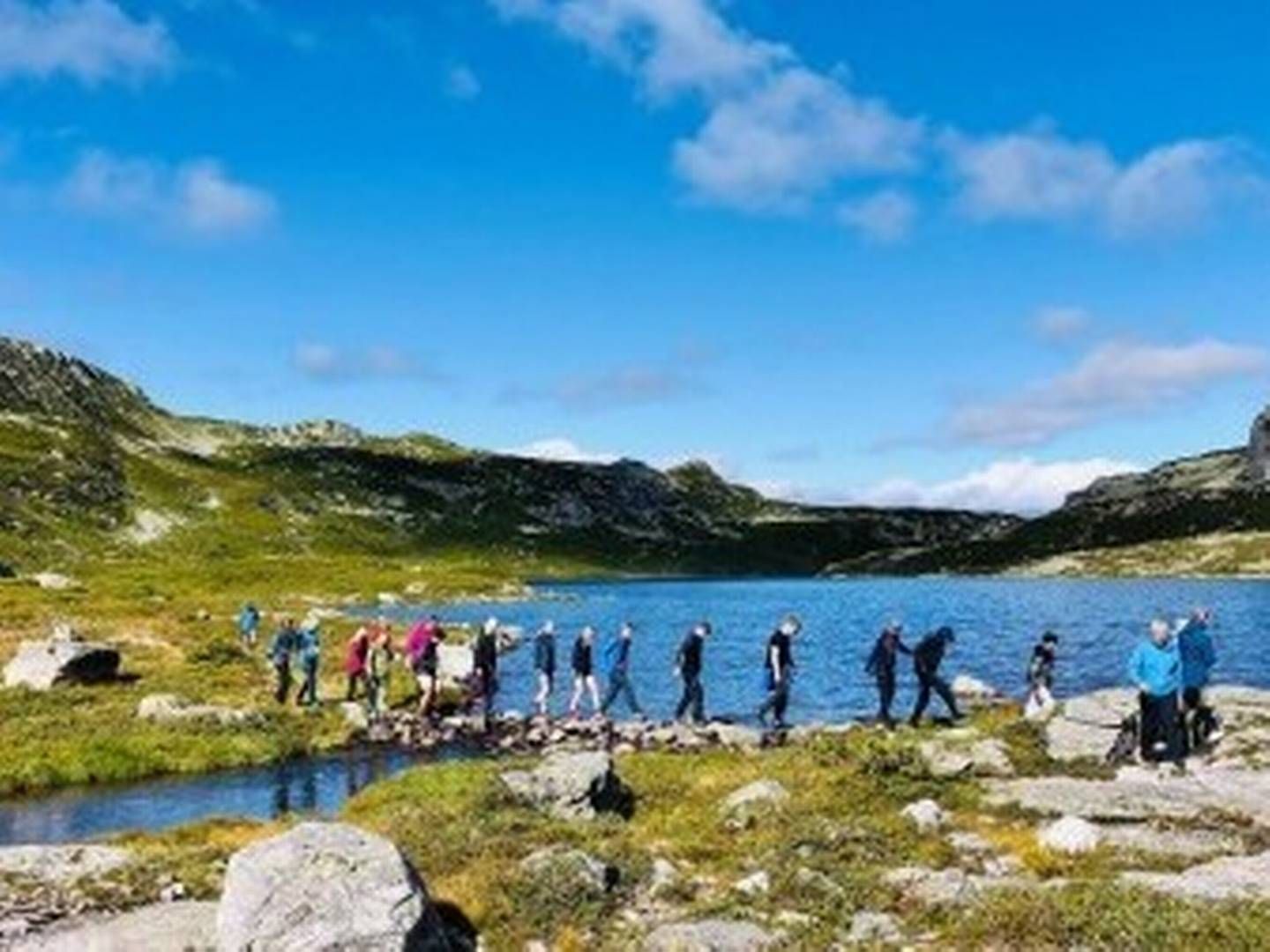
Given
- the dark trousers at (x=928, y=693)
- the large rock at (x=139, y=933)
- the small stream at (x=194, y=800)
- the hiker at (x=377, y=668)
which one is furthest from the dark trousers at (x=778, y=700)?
the large rock at (x=139, y=933)

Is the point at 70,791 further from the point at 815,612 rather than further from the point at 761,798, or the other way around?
the point at 815,612

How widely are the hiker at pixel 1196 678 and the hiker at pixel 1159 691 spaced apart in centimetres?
Result: 296

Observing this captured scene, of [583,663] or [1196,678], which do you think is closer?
[1196,678]

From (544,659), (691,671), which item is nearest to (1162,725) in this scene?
(691,671)

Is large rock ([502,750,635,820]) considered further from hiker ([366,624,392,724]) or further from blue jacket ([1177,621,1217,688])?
hiker ([366,624,392,724])

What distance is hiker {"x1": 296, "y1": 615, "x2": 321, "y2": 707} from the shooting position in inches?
2340

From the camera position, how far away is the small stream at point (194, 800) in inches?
1543

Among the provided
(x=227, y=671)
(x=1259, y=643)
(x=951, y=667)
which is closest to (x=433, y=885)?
(x=227, y=671)

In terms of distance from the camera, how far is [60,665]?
201ft

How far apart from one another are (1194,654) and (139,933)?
90.2 ft

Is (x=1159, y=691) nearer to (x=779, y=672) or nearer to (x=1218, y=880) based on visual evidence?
(x=1218, y=880)

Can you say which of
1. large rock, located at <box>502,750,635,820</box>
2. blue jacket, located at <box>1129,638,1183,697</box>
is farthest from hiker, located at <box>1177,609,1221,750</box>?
large rock, located at <box>502,750,635,820</box>

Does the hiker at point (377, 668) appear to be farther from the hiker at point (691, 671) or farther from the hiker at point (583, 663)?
the hiker at point (691, 671)

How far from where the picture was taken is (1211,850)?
26.1 meters
